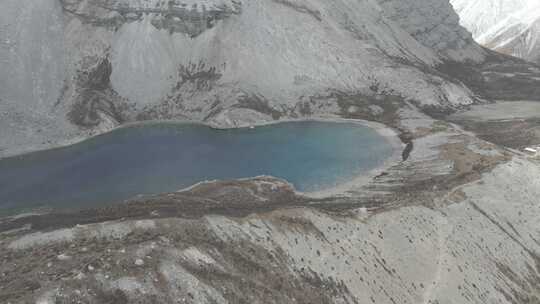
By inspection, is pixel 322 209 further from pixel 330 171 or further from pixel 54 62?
pixel 54 62

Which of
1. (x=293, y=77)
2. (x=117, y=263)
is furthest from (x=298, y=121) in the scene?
(x=117, y=263)

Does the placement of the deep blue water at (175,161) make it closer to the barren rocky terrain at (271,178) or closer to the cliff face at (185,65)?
the barren rocky terrain at (271,178)

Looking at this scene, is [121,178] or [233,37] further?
[233,37]

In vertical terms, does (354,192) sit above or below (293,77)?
below

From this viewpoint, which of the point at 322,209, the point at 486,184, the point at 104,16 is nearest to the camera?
the point at 322,209

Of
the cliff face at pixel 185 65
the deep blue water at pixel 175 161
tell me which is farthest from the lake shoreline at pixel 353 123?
the cliff face at pixel 185 65

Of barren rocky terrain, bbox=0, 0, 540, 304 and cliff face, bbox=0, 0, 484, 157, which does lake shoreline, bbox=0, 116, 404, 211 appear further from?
cliff face, bbox=0, 0, 484, 157

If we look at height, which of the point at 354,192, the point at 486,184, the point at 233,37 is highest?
the point at 233,37
